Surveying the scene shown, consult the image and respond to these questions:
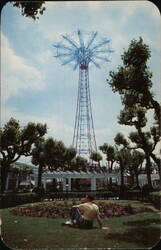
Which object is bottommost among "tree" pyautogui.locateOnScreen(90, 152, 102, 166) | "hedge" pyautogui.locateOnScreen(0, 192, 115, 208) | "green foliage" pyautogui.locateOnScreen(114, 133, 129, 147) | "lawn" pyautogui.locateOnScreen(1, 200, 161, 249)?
"hedge" pyautogui.locateOnScreen(0, 192, 115, 208)

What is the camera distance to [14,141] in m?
15.3

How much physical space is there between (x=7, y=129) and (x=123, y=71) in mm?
9253

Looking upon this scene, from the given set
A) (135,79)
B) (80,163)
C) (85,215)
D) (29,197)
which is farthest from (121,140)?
(85,215)

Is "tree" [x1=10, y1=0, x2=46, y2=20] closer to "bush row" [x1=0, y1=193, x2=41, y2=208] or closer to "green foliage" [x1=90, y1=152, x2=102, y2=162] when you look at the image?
"bush row" [x1=0, y1=193, x2=41, y2=208]

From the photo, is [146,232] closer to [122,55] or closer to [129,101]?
[129,101]

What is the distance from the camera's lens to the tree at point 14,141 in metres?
15.0

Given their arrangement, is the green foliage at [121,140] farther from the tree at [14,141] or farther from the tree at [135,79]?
the tree at [135,79]

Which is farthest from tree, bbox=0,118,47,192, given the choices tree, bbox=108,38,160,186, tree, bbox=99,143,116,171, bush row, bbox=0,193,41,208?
tree, bbox=99,143,116,171

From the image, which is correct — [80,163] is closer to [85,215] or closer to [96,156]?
[96,156]

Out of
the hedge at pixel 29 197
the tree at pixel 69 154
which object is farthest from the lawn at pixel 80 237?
the tree at pixel 69 154

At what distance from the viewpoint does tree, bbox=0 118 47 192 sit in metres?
15.0

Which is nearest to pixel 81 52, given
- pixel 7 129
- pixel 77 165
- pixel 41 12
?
pixel 7 129

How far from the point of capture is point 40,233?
596 centimetres

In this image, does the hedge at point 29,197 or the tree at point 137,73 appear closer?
the tree at point 137,73
